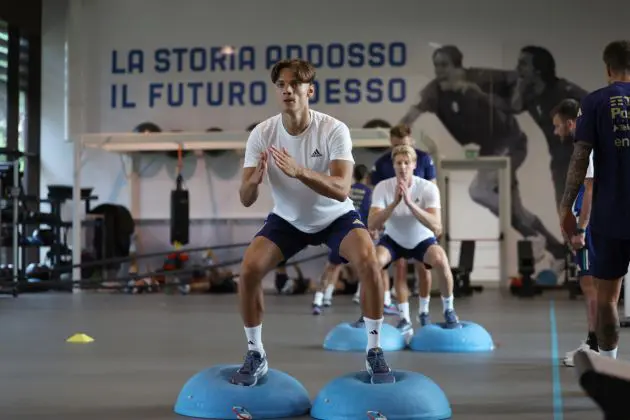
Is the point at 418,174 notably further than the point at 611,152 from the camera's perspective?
Yes

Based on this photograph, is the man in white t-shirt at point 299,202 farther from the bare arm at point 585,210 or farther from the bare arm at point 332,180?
the bare arm at point 585,210

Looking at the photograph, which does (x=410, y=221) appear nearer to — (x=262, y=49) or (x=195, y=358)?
(x=195, y=358)

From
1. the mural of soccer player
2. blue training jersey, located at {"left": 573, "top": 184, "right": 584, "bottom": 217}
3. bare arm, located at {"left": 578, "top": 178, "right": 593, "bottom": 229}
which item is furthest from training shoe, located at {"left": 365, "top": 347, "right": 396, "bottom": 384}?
the mural of soccer player

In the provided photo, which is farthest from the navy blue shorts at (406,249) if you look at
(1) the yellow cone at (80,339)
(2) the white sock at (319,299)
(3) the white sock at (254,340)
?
(2) the white sock at (319,299)

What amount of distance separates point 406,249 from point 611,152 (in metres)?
2.64

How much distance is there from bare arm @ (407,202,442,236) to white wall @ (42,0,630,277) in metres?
7.13

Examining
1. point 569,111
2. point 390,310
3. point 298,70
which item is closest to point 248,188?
point 298,70

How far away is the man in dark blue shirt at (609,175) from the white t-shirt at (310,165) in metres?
0.97

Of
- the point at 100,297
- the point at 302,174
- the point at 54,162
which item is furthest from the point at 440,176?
the point at 302,174

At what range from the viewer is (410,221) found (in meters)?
5.99

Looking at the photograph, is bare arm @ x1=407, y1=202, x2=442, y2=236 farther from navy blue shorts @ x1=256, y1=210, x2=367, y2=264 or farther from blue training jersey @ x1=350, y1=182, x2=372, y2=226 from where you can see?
blue training jersey @ x1=350, y1=182, x2=372, y2=226

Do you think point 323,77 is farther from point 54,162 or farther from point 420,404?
point 420,404

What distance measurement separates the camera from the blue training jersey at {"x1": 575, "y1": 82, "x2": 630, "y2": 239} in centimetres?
347

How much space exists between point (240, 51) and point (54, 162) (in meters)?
3.30
